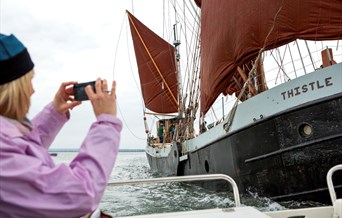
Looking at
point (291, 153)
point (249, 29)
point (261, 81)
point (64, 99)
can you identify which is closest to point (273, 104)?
point (291, 153)

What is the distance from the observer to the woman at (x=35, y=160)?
0.86 m

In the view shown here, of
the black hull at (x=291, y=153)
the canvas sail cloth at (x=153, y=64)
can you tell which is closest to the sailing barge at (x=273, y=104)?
the black hull at (x=291, y=153)

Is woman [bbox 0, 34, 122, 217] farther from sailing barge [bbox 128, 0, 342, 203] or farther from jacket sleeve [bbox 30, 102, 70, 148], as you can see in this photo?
sailing barge [bbox 128, 0, 342, 203]

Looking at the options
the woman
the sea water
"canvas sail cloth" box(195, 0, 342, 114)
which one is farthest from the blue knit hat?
"canvas sail cloth" box(195, 0, 342, 114)

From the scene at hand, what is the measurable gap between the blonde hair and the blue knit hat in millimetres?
14

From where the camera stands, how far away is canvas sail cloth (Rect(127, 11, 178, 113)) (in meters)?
24.5

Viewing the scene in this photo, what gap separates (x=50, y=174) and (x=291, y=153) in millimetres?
5535

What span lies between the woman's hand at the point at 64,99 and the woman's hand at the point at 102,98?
0.27m

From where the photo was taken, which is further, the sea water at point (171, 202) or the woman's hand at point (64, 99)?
the sea water at point (171, 202)

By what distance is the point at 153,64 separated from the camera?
24375mm

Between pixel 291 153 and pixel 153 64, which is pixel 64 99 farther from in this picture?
pixel 153 64

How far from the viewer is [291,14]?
6.66 metres

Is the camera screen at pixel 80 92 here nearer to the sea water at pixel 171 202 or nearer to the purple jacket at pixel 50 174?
the purple jacket at pixel 50 174

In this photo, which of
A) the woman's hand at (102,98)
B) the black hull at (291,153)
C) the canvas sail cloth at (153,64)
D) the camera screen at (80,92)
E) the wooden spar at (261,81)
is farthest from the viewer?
the canvas sail cloth at (153,64)
